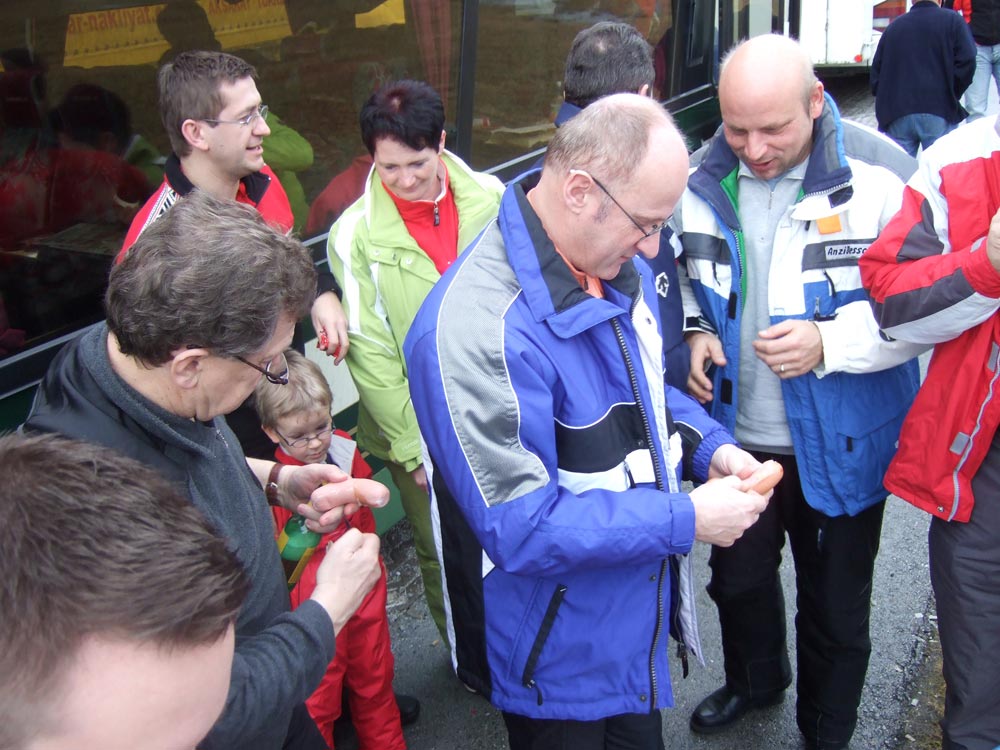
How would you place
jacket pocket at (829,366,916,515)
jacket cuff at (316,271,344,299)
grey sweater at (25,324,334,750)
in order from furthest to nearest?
1. jacket cuff at (316,271,344,299)
2. jacket pocket at (829,366,916,515)
3. grey sweater at (25,324,334,750)

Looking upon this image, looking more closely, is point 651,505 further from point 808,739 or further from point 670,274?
point 808,739

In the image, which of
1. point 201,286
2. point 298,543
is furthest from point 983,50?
point 201,286

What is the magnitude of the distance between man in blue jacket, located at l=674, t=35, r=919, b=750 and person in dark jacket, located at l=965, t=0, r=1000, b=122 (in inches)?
295

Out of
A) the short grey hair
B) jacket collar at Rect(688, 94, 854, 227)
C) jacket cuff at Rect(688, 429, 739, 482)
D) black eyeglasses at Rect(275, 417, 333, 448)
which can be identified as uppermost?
the short grey hair

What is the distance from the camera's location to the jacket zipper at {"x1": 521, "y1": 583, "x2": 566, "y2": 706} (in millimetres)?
1876

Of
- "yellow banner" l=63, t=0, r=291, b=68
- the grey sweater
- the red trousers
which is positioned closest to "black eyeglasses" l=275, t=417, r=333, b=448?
the red trousers

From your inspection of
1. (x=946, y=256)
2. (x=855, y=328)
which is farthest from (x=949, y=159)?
(x=855, y=328)

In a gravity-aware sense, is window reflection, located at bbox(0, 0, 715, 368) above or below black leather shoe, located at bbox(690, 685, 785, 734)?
above

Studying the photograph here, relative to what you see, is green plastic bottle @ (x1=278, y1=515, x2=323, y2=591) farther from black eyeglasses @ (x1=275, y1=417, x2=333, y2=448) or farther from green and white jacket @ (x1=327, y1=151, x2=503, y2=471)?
green and white jacket @ (x1=327, y1=151, x2=503, y2=471)

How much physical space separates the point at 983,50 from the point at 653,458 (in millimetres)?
8888

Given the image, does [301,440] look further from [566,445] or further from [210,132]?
[566,445]

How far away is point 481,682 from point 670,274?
3.89 ft

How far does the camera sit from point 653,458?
1.88 m

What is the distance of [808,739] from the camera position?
2.82 metres
